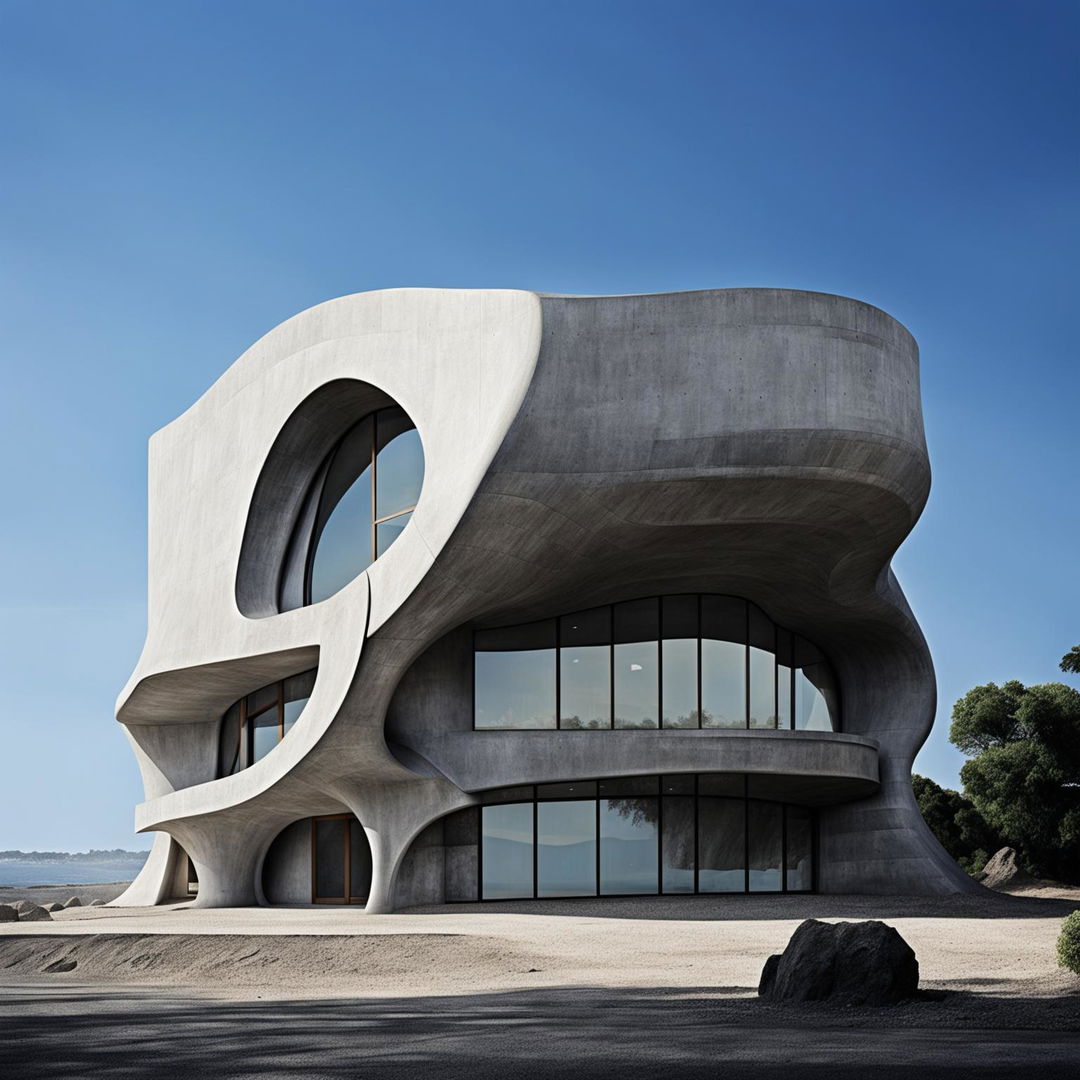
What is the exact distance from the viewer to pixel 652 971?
53.7 feet

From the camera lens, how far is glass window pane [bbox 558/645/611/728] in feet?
104

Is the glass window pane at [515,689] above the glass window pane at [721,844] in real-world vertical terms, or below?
above

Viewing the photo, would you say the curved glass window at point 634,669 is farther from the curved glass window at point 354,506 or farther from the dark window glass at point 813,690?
the curved glass window at point 354,506

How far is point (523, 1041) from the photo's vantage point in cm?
1069

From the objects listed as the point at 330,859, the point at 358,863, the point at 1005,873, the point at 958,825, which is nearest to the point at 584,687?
the point at 358,863

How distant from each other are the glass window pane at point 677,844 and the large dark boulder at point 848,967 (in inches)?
737

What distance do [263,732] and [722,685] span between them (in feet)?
39.4

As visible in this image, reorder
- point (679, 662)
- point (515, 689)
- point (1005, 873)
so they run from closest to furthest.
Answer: point (515, 689) < point (679, 662) < point (1005, 873)

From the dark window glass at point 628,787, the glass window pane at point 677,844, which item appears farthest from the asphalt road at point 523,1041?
the glass window pane at point 677,844

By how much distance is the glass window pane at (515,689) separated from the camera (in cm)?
3128

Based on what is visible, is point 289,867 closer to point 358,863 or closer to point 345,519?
point 358,863

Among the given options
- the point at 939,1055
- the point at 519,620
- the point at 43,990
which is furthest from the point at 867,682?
the point at 939,1055

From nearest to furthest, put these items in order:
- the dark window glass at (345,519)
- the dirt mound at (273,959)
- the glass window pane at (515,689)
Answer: the dirt mound at (273,959) → the glass window pane at (515,689) → the dark window glass at (345,519)

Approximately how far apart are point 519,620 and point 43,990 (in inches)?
646
